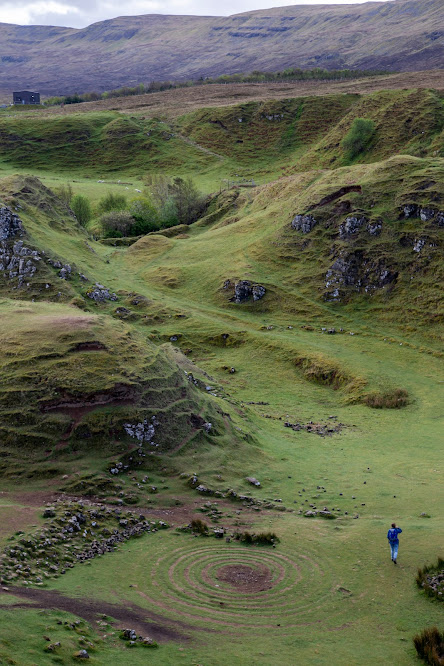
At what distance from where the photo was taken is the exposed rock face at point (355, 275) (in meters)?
73.7

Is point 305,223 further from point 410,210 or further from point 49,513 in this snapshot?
point 49,513

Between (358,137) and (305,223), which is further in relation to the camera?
(358,137)

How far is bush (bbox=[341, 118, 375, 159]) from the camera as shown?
4966 inches

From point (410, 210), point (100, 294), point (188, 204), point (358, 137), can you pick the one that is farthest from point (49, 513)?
point (358, 137)

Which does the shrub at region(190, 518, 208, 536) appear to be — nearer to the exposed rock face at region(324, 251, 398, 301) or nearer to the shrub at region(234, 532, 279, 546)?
the shrub at region(234, 532, 279, 546)

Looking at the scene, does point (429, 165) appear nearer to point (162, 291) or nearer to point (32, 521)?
point (162, 291)

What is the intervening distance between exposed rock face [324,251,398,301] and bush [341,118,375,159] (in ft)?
185

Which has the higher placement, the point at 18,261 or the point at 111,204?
the point at 111,204

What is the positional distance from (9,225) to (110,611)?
5719 cm

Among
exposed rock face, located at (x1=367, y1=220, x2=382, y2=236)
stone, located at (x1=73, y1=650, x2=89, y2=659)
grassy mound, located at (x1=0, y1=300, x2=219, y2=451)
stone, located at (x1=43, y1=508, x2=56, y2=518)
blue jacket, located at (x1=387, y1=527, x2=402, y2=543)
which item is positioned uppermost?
exposed rock face, located at (x1=367, y1=220, x2=382, y2=236)

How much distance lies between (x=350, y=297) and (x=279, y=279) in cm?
878

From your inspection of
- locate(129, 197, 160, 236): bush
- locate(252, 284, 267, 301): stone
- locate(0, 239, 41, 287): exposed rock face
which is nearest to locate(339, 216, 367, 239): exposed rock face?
locate(252, 284, 267, 301): stone

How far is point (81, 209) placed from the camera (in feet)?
382

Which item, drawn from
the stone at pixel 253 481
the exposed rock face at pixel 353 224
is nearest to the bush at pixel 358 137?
the exposed rock face at pixel 353 224
